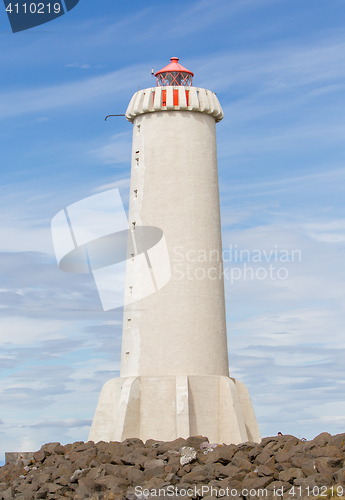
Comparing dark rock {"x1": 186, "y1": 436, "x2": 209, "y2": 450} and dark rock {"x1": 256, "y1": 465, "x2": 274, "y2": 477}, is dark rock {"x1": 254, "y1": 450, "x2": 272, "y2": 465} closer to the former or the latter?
dark rock {"x1": 256, "y1": 465, "x2": 274, "y2": 477}

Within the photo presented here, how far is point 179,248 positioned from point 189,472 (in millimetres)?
7951

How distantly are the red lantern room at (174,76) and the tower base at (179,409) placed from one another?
9.48m

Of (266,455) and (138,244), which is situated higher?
(138,244)

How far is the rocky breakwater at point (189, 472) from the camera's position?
12227 mm

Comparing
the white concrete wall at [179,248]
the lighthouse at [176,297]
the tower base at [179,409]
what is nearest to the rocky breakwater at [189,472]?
the tower base at [179,409]

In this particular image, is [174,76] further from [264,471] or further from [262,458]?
[264,471]

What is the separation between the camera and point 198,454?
46.3ft

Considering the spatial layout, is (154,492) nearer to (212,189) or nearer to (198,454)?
(198,454)

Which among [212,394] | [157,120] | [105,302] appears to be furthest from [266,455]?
[157,120]

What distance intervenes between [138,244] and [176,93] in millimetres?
4946

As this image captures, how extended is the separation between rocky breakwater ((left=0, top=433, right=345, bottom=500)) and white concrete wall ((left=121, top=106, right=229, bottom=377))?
4.29 metres

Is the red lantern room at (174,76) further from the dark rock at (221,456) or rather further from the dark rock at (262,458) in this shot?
the dark rock at (262,458)

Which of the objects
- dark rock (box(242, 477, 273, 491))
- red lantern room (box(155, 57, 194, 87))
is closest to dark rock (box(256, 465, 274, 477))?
dark rock (box(242, 477, 273, 491))

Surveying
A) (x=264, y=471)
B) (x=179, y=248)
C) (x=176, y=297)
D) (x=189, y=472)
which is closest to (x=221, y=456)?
(x=189, y=472)
